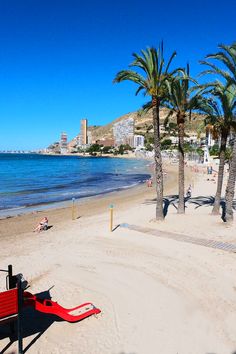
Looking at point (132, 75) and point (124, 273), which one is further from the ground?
point (132, 75)

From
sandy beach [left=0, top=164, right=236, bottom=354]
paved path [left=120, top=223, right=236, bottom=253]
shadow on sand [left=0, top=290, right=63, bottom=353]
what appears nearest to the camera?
sandy beach [left=0, top=164, right=236, bottom=354]

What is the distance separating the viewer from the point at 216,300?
7.06 m

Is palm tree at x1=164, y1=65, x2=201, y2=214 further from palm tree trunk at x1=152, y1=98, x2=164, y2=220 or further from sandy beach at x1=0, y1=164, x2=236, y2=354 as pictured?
sandy beach at x1=0, y1=164, x2=236, y2=354

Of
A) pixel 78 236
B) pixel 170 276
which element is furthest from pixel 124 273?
pixel 78 236

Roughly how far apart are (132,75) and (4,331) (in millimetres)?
11647

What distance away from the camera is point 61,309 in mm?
6184

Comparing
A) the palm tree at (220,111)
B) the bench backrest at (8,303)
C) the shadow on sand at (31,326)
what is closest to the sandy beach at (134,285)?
the shadow on sand at (31,326)

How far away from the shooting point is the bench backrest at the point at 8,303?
5102mm

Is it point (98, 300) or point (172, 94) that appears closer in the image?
point (98, 300)

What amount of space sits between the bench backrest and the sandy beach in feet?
2.60

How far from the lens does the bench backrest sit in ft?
16.7

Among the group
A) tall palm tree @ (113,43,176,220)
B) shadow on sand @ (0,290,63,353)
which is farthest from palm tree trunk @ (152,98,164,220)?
shadow on sand @ (0,290,63,353)

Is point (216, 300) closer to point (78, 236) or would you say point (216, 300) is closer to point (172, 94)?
point (78, 236)

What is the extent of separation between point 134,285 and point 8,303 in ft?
11.4
